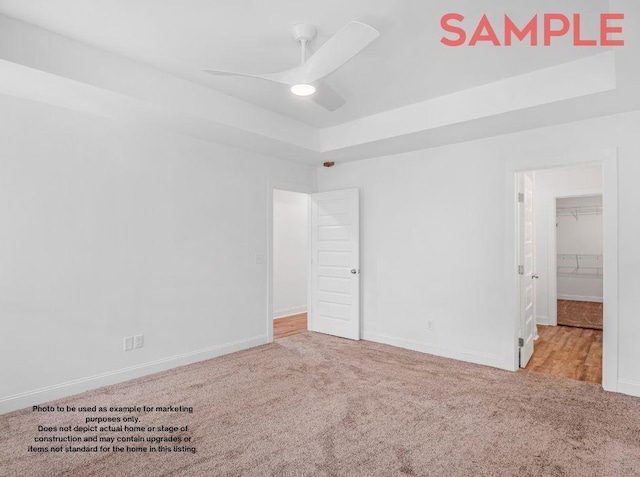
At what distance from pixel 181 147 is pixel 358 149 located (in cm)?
195

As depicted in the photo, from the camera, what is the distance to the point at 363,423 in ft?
8.63

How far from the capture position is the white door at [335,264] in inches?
193

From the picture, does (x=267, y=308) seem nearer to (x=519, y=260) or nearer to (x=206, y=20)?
(x=519, y=260)

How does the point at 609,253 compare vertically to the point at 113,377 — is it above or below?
above

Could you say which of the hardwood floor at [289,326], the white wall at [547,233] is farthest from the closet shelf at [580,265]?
the hardwood floor at [289,326]

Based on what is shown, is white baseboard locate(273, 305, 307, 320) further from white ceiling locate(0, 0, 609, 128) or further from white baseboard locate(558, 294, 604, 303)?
white baseboard locate(558, 294, 604, 303)

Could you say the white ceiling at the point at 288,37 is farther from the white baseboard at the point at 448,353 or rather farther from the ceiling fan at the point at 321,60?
the white baseboard at the point at 448,353

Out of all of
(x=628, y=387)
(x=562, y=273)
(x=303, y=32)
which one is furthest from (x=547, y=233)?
(x=303, y=32)

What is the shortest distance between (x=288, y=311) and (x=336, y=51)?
5.28 m

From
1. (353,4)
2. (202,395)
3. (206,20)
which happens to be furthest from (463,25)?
(202,395)

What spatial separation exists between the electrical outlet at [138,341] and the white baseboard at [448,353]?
264 cm

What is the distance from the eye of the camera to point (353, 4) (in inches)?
84.9

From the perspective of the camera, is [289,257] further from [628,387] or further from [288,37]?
[628,387]

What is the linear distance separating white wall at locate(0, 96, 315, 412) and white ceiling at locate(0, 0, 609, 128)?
3.09ft
